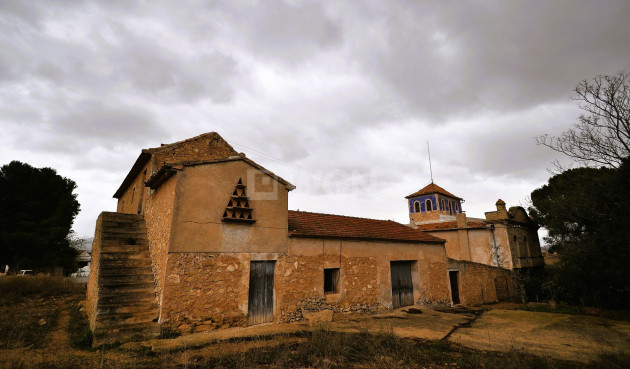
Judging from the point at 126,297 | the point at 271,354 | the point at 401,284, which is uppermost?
the point at 126,297

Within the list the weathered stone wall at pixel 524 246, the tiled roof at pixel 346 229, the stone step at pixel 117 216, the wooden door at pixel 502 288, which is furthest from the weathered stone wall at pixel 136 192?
the weathered stone wall at pixel 524 246

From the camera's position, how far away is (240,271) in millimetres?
8812

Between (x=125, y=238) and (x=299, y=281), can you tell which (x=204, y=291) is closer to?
(x=299, y=281)

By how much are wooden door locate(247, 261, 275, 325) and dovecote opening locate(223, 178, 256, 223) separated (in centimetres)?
151

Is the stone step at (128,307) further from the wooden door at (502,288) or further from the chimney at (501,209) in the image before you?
the chimney at (501,209)

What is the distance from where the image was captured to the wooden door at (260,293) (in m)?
8.95

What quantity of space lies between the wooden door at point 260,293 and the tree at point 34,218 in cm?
2454

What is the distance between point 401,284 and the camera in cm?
1291

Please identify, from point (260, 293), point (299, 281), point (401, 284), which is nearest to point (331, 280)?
point (299, 281)

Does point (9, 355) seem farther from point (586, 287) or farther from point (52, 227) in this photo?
point (52, 227)

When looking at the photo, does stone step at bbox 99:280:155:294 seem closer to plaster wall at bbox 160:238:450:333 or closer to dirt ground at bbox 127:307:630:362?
plaster wall at bbox 160:238:450:333

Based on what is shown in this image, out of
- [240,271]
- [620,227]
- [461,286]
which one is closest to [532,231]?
[461,286]

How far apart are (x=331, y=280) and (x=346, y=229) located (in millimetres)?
2265

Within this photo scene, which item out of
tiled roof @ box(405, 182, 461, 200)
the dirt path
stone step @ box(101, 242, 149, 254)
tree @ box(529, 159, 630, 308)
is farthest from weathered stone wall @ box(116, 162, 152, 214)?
tiled roof @ box(405, 182, 461, 200)
